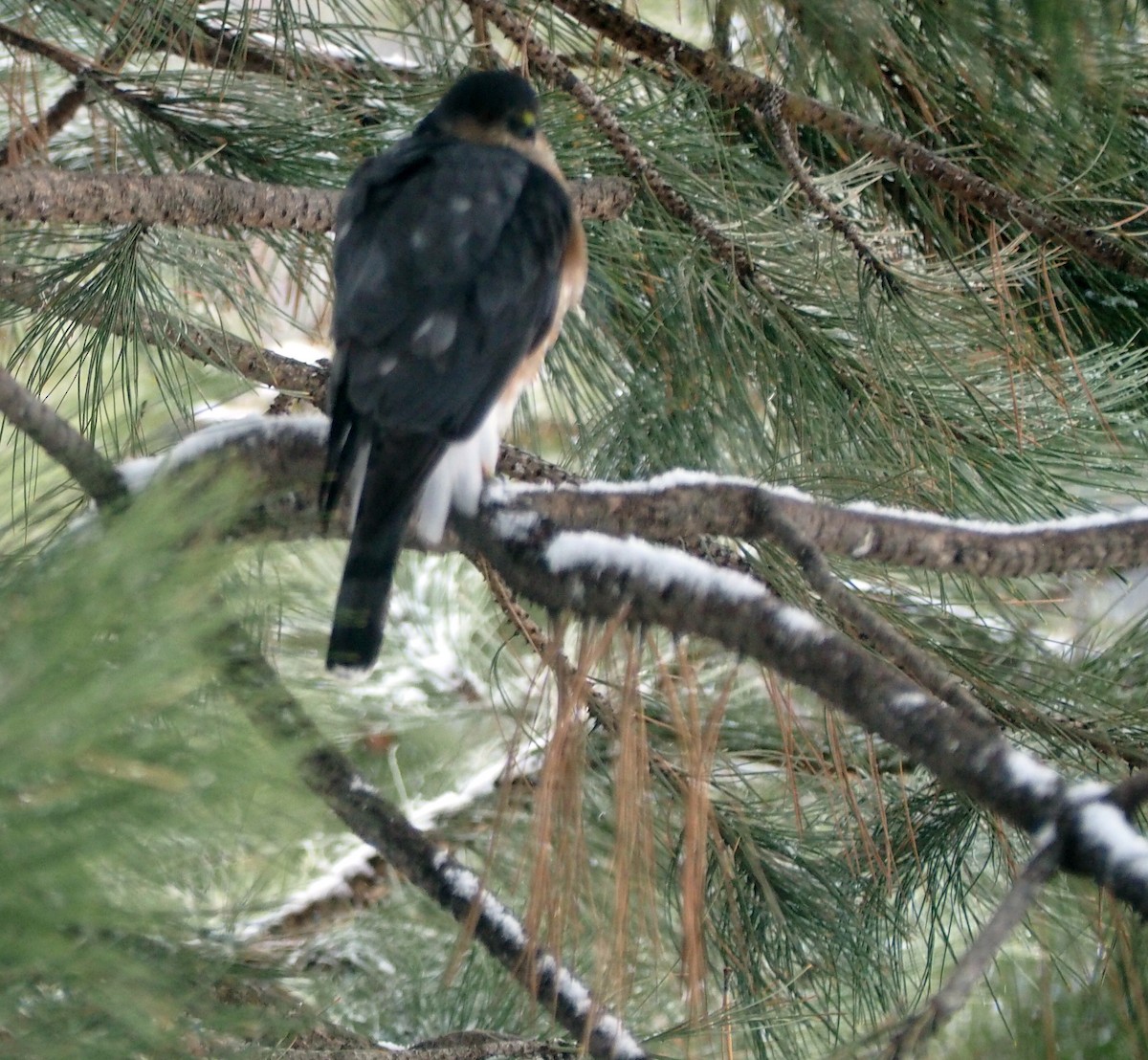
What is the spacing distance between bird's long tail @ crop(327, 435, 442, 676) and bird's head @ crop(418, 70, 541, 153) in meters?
0.40

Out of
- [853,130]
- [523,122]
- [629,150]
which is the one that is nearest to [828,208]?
[853,130]

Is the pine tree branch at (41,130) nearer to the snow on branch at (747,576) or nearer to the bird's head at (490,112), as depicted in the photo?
the bird's head at (490,112)

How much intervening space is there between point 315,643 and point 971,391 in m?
0.78

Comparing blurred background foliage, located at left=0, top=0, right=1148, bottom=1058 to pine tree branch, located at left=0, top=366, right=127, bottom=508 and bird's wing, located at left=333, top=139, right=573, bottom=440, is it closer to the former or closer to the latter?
pine tree branch, located at left=0, top=366, right=127, bottom=508

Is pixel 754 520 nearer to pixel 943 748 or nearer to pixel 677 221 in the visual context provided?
pixel 943 748

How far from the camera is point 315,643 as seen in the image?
139cm

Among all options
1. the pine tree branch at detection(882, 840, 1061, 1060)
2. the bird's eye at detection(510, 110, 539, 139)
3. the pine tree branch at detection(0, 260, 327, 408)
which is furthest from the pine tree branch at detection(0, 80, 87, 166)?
the pine tree branch at detection(882, 840, 1061, 1060)

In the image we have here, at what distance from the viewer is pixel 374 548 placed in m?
0.84

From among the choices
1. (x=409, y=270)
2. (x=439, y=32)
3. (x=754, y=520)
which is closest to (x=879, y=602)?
(x=754, y=520)

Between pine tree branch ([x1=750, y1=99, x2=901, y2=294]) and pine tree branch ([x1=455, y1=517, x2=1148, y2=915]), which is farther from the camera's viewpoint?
pine tree branch ([x1=750, y1=99, x2=901, y2=294])

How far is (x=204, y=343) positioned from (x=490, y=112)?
0.37 meters

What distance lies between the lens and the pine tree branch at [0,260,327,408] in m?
1.15

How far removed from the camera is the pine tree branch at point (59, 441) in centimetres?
70

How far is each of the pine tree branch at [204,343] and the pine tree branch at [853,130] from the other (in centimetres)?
44
